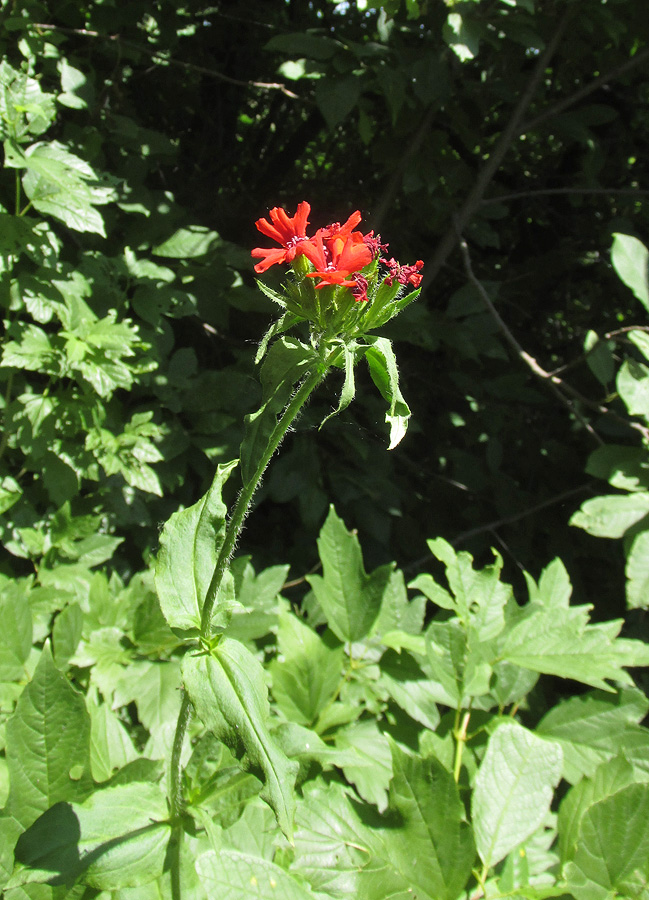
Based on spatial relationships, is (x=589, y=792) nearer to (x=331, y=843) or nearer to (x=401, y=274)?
(x=331, y=843)

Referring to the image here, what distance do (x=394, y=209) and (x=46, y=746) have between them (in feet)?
7.11

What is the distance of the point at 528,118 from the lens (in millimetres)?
2586

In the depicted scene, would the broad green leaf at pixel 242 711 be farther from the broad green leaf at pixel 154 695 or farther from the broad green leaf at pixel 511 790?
the broad green leaf at pixel 154 695

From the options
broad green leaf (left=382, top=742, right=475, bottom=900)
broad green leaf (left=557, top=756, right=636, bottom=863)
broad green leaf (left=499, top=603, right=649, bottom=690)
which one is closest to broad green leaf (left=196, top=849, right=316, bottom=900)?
broad green leaf (left=382, top=742, right=475, bottom=900)

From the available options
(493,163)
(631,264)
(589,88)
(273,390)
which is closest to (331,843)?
(273,390)

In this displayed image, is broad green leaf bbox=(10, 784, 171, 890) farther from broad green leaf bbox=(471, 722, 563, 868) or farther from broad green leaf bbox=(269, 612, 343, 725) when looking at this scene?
broad green leaf bbox=(471, 722, 563, 868)

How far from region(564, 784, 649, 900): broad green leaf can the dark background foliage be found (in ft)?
3.56

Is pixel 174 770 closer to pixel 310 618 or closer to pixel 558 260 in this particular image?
pixel 310 618

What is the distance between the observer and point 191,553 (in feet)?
3.63

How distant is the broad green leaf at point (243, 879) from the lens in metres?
0.97

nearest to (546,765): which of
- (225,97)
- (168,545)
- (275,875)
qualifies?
(275,875)

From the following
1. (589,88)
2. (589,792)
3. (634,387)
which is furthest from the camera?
(589,88)

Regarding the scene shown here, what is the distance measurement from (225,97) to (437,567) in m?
2.03

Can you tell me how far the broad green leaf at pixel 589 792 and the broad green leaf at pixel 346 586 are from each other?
0.52 m
